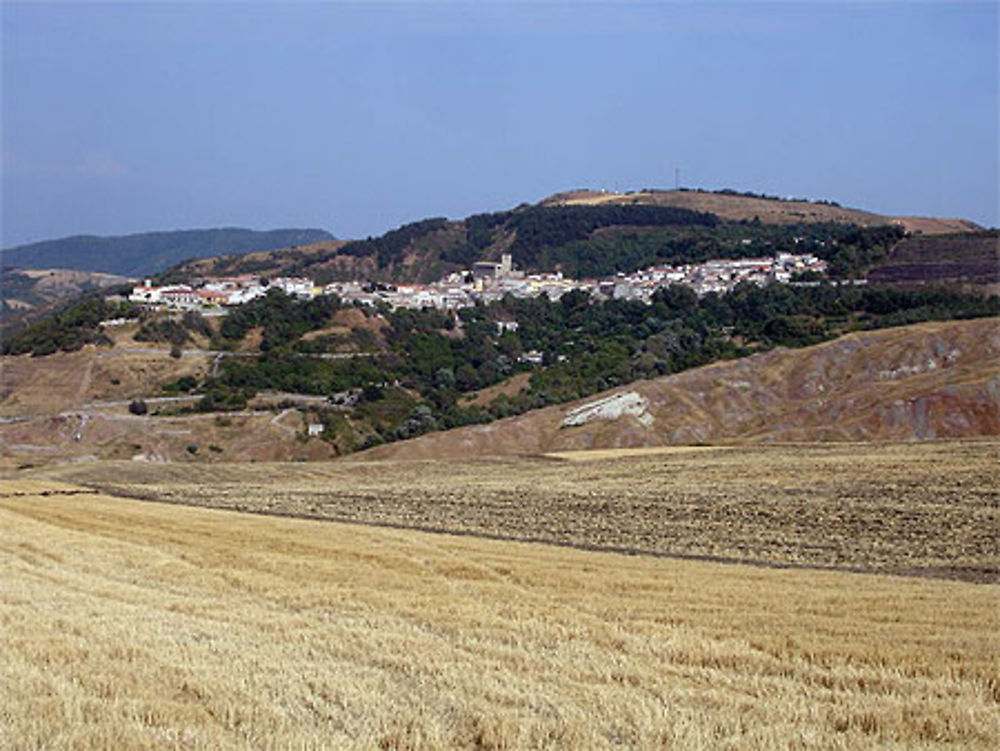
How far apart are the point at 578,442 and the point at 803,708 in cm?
4984

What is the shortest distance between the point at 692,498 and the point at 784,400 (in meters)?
31.2

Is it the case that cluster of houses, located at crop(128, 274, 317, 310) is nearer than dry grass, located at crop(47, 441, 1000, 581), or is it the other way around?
dry grass, located at crop(47, 441, 1000, 581)

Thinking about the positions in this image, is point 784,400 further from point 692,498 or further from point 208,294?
point 208,294

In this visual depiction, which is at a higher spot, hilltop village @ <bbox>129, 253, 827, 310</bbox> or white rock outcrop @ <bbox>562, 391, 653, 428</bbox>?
hilltop village @ <bbox>129, 253, 827, 310</bbox>

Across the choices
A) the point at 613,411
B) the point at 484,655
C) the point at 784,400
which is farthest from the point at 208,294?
the point at 484,655

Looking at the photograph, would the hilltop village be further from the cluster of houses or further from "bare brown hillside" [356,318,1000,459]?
"bare brown hillside" [356,318,1000,459]

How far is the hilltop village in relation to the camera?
124062mm

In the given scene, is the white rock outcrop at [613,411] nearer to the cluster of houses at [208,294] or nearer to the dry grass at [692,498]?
the dry grass at [692,498]

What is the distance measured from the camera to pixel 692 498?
34.8 meters

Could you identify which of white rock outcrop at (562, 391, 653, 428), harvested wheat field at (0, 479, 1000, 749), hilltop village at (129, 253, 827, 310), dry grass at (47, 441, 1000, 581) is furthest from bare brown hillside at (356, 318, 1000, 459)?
hilltop village at (129, 253, 827, 310)

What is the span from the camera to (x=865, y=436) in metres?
52.1

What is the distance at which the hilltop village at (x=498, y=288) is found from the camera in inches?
4884

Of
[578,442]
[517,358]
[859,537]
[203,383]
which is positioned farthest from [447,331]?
[859,537]

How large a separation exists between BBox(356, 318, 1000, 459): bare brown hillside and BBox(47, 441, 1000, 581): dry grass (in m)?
7.32
